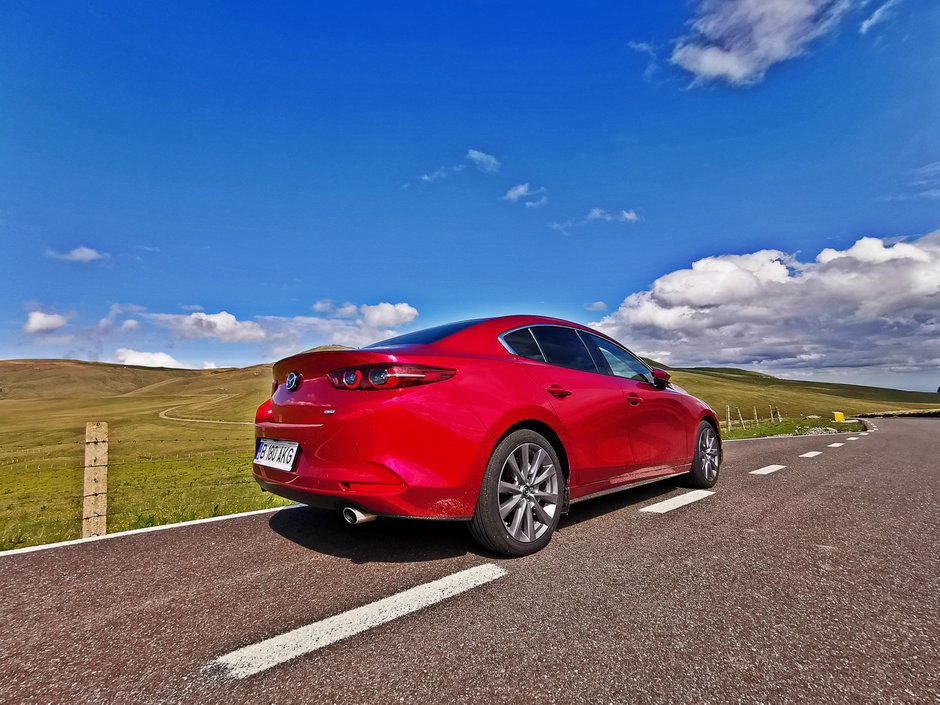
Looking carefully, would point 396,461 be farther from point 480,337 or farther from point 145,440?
point 145,440

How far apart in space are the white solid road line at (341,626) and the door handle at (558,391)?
1.30 m

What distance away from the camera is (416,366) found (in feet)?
9.77

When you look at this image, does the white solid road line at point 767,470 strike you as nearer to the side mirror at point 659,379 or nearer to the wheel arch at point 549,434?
the side mirror at point 659,379

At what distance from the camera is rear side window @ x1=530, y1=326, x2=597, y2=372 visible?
3906 millimetres

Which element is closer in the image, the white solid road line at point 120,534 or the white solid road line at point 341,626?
the white solid road line at point 341,626

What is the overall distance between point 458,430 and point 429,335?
859 mm

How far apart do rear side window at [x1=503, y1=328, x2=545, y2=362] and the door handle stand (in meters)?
0.23

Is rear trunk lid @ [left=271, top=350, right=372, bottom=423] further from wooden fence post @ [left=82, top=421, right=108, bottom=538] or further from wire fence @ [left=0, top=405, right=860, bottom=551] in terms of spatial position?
wooden fence post @ [left=82, top=421, right=108, bottom=538]

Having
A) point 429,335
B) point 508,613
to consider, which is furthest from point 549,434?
point 508,613

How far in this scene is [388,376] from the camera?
2922 mm

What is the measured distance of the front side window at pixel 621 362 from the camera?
455 centimetres

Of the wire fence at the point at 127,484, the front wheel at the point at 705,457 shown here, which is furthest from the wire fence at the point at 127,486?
the front wheel at the point at 705,457

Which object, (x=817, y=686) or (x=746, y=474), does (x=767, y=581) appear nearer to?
(x=817, y=686)

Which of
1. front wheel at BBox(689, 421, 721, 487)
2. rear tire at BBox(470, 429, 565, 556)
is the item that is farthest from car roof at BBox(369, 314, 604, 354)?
front wheel at BBox(689, 421, 721, 487)
